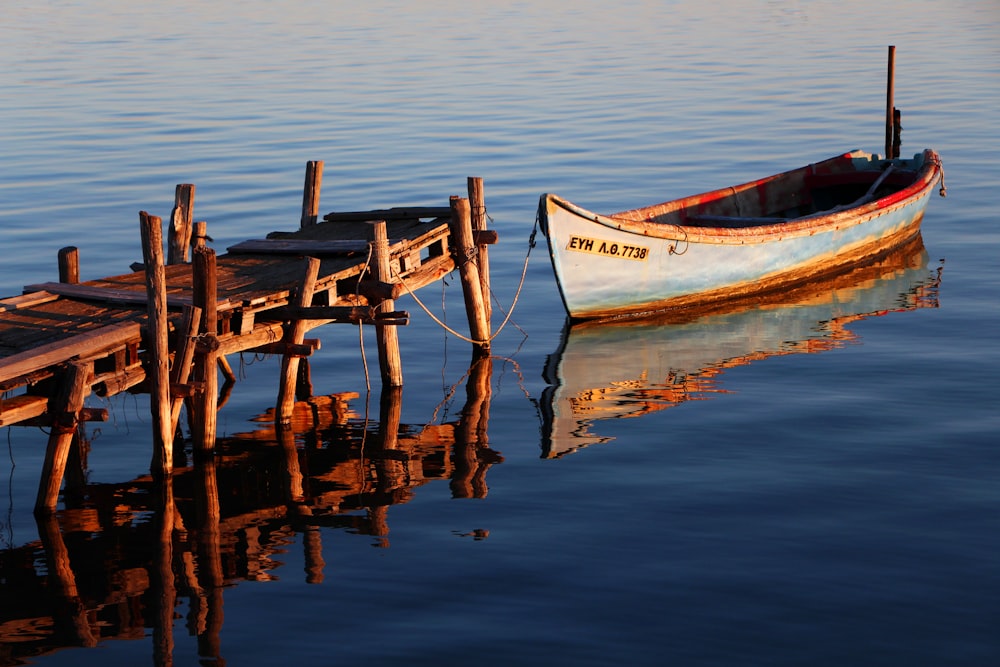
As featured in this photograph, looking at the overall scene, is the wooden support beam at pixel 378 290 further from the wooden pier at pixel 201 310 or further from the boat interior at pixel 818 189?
the boat interior at pixel 818 189

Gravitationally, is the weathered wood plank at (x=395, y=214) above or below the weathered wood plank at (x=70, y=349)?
above

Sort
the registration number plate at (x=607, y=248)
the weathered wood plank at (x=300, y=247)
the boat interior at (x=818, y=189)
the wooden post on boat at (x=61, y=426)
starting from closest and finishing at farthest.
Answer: the wooden post on boat at (x=61, y=426), the weathered wood plank at (x=300, y=247), the registration number plate at (x=607, y=248), the boat interior at (x=818, y=189)

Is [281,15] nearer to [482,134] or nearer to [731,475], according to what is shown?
[482,134]

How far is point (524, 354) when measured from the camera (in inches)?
730

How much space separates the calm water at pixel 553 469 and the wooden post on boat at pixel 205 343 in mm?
485

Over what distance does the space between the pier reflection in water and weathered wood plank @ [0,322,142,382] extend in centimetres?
165

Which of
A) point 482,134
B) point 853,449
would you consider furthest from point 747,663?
point 482,134

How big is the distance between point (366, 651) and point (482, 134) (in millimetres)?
28451

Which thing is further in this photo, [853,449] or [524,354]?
[524,354]

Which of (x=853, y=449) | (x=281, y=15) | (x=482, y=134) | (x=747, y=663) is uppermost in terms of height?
(x=281, y=15)

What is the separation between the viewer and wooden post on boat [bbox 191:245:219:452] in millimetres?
13039

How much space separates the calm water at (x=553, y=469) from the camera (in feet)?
34.0

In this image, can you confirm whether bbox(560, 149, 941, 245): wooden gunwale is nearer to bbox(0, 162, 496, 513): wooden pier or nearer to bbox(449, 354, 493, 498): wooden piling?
bbox(0, 162, 496, 513): wooden pier

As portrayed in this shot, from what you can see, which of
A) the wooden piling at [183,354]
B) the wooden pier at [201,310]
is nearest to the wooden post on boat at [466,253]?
the wooden pier at [201,310]
